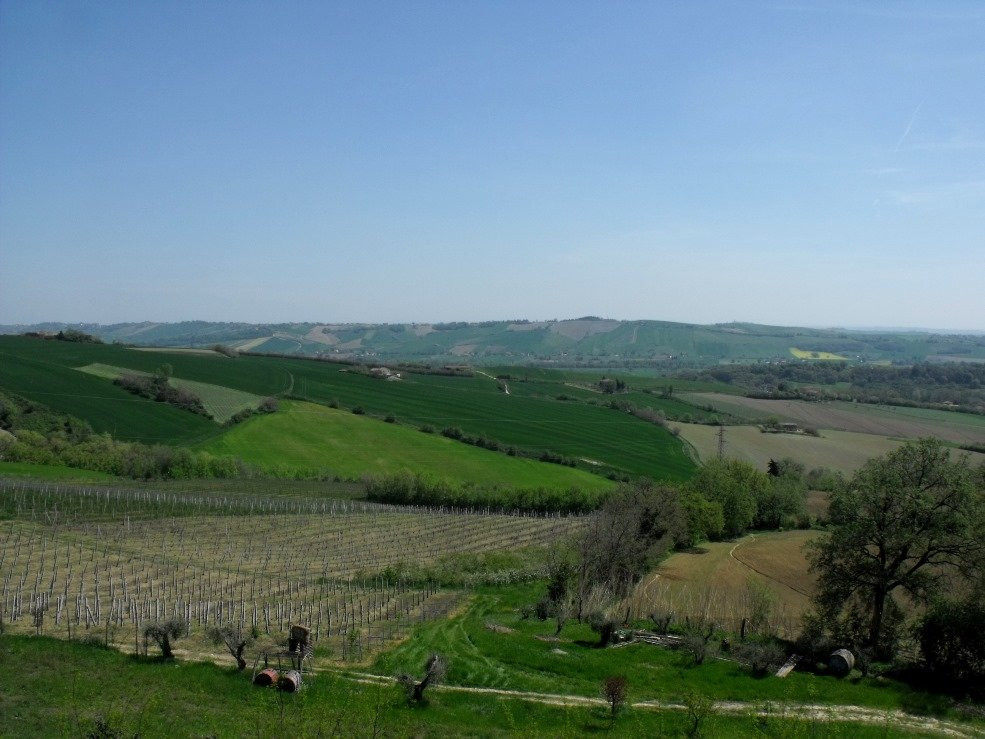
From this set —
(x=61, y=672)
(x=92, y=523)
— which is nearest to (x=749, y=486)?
(x=92, y=523)

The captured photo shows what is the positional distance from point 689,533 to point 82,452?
6073 cm

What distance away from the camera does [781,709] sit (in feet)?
75.8

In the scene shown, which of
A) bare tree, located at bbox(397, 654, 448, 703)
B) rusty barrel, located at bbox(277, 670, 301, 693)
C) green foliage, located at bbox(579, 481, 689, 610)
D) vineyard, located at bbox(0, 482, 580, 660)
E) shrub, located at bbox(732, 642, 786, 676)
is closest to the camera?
bare tree, located at bbox(397, 654, 448, 703)

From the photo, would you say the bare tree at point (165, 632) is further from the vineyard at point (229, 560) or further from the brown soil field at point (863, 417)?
the brown soil field at point (863, 417)

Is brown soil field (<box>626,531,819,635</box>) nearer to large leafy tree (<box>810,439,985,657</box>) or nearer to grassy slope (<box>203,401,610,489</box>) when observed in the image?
large leafy tree (<box>810,439,985,657</box>)

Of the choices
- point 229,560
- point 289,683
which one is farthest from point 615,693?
point 229,560

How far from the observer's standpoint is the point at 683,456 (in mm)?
Result: 97188

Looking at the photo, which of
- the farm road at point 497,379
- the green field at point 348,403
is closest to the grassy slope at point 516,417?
the green field at point 348,403

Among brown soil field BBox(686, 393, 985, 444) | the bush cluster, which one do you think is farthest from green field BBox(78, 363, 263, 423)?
brown soil field BBox(686, 393, 985, 444)

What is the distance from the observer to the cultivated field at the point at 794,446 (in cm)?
9506

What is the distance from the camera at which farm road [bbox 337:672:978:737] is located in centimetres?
2317

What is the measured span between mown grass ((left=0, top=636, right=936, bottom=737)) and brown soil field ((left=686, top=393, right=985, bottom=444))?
9563 centimetres

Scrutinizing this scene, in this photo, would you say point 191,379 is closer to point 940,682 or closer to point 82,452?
point 82,452

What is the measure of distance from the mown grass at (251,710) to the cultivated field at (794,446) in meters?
72.1
